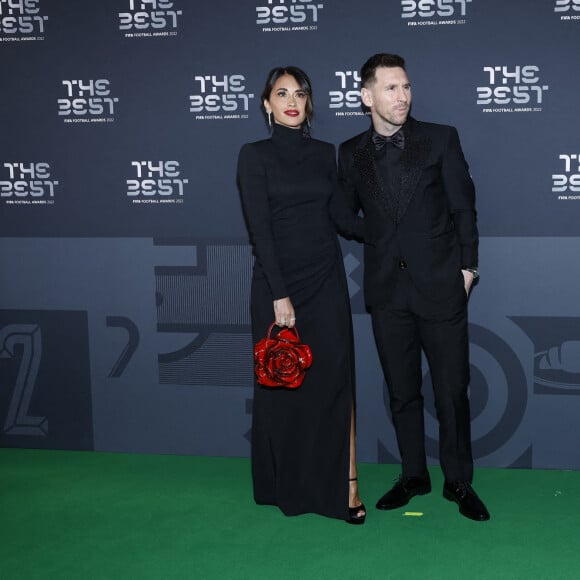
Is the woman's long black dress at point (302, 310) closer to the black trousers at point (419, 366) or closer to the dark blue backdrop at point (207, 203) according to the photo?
the black trousers at point (419, 366)

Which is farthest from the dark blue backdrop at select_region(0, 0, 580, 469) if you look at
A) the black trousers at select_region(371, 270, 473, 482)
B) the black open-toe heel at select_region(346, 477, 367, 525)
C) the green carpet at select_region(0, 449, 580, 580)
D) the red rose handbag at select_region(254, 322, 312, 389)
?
the red rose handbag at select_region(254, 322, 312, 389)

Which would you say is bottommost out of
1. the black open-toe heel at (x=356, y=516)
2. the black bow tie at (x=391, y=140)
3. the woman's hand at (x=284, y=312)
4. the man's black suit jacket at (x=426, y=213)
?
the black open-toe heel at (x=356, y=516)

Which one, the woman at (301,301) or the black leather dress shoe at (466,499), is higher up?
the woman at (301,301)

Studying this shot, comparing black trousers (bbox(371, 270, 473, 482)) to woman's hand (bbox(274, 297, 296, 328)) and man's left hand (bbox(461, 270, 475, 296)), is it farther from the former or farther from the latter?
woman's hand (bbox(274, 297, 296, 328))

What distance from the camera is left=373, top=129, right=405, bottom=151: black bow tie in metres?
3.12

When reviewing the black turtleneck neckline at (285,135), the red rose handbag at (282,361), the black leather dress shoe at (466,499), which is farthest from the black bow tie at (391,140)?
the black leather dress shoe at (466,499)

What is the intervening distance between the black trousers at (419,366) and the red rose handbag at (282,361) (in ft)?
1.45

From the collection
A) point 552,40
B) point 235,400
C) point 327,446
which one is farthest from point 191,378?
point 552,40

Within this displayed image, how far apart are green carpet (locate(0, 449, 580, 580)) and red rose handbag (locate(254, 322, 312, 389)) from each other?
0.63m

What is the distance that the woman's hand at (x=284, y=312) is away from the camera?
10.1 ft

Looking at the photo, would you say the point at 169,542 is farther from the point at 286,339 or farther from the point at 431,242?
the point at 431,242

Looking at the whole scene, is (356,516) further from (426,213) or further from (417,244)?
(426,213)

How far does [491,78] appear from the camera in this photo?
3533mm

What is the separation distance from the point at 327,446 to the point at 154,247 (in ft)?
4.60
